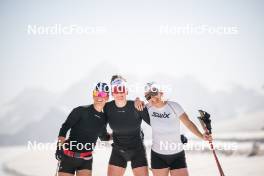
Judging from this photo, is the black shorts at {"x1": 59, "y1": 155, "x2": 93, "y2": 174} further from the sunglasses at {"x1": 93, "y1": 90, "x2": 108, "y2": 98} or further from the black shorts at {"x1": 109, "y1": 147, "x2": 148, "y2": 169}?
the sunglasses at {"x1": 93, "y1": 90, "x2": 108, "y2": 98}

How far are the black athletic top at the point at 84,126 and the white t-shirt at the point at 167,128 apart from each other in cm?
123

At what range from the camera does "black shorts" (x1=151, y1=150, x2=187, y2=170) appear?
23.1 feet

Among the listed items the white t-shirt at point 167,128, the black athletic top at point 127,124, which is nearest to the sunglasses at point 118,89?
the black athletic top at point 127,124

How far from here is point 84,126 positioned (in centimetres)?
738

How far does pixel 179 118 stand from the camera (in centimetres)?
721

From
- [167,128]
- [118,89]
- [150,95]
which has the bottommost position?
[167,128]

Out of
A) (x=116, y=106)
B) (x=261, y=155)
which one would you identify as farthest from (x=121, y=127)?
(x=261, y=155)

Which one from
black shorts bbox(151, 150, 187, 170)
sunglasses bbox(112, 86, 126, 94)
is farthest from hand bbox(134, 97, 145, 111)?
black shorts bbox(151, 150, 187, 170)

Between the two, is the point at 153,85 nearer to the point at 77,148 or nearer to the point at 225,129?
the point at 77,148

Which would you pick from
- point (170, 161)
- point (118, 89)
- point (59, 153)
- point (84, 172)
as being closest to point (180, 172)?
point (170, 161)

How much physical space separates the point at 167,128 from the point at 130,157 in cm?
107

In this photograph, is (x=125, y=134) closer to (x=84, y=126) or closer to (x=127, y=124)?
(x=127, y=124)

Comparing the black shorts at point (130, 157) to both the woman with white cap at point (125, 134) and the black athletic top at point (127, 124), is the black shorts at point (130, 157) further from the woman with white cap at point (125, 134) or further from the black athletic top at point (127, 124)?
the black athletic top at point (127, 124)

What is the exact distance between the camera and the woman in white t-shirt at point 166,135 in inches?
278
